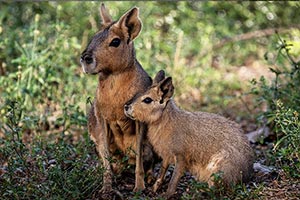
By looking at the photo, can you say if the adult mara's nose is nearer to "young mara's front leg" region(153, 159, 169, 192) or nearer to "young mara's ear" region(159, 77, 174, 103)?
"young mara's ear" region(159, 77, 174, 103)

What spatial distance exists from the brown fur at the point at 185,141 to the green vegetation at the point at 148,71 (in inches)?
9.0

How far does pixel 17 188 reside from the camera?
580 cm

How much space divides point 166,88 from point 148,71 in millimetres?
3564

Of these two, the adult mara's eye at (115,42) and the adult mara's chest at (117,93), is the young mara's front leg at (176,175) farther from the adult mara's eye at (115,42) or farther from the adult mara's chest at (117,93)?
the adult mara's eye at (115,42)

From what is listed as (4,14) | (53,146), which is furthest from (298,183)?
(4,14)

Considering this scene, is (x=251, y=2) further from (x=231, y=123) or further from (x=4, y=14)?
(x=231, y=123)

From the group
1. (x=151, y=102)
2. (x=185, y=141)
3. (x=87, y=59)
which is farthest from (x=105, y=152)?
(x=87, y=59)

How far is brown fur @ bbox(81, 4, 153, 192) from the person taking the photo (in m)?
6.12

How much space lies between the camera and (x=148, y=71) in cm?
969

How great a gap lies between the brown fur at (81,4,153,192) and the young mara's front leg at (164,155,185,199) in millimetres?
409

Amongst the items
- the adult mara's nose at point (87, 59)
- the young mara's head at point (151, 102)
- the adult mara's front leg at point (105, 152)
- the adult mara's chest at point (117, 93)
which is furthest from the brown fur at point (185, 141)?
the adult mara's nose at point (87, 59)

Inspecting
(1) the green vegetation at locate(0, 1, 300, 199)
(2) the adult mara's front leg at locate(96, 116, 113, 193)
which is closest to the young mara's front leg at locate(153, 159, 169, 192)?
(1) the green vegetation at locate(0, 1, 300, 199)

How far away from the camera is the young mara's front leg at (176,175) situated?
6016 millimetres

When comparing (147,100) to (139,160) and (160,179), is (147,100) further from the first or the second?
(160,179)
